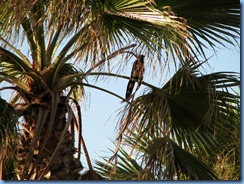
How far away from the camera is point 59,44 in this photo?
3.54 meters

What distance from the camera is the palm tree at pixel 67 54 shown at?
10.7 ft

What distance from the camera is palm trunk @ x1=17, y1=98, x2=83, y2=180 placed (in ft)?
11.0

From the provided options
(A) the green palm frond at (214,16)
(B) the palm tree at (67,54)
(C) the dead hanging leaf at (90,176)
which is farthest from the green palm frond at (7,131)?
(A) the green palm frond at (214,16)

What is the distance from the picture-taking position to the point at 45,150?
3.40 m

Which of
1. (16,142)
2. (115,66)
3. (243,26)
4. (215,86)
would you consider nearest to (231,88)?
(215,86)

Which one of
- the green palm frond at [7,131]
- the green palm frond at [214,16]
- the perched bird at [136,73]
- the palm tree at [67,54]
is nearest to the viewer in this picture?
the green palm frond at [7,131]

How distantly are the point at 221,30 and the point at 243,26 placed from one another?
158 mm

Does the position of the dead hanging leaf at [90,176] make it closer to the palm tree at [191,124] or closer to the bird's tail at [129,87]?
the palm tree at [191,124]

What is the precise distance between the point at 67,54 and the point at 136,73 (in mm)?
409

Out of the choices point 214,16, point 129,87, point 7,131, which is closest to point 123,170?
point 129,87

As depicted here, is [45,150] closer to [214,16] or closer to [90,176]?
[90,176]

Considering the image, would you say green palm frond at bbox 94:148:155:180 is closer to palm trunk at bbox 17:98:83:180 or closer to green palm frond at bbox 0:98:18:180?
palm trunk at bbox 17:98:83:180

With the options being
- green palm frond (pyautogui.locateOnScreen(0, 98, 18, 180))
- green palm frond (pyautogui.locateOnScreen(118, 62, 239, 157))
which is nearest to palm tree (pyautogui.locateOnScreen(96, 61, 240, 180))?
green palm frond (pyautogui.locateOnScreen(118, 62, 239, 157))

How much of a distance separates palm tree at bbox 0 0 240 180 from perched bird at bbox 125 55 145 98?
51 millimetres
